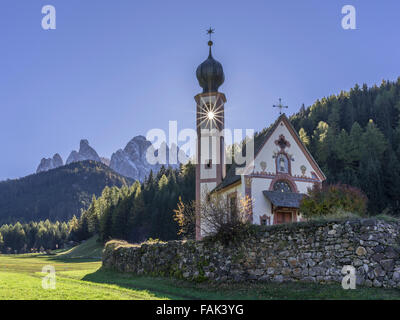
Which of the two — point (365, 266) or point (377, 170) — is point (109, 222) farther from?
point (365, 266)

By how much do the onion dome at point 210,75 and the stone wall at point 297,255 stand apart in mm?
21923

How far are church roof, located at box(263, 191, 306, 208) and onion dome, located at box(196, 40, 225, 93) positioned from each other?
44.4ft

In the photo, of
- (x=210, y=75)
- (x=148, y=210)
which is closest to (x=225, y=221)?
(x=210, y=75)

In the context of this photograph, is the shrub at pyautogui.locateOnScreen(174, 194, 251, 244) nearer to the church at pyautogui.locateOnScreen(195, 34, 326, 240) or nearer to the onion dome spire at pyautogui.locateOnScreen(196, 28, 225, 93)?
the church at pyautogui.locateOnScreen(195, 34, 326, 240)

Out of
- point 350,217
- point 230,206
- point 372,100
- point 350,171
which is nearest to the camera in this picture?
point 350,217

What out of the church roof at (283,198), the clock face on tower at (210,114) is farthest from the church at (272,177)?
the clock face on tower at (210,114)

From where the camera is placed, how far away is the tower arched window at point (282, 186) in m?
29.7

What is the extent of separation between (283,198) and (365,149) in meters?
52.1

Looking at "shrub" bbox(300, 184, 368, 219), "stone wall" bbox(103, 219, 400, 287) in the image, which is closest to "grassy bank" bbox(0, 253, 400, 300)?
"stone wall" bbox(103, 219, 400, 287)

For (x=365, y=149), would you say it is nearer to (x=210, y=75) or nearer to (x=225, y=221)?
(x=210, y=75)

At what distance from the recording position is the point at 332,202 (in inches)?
758
